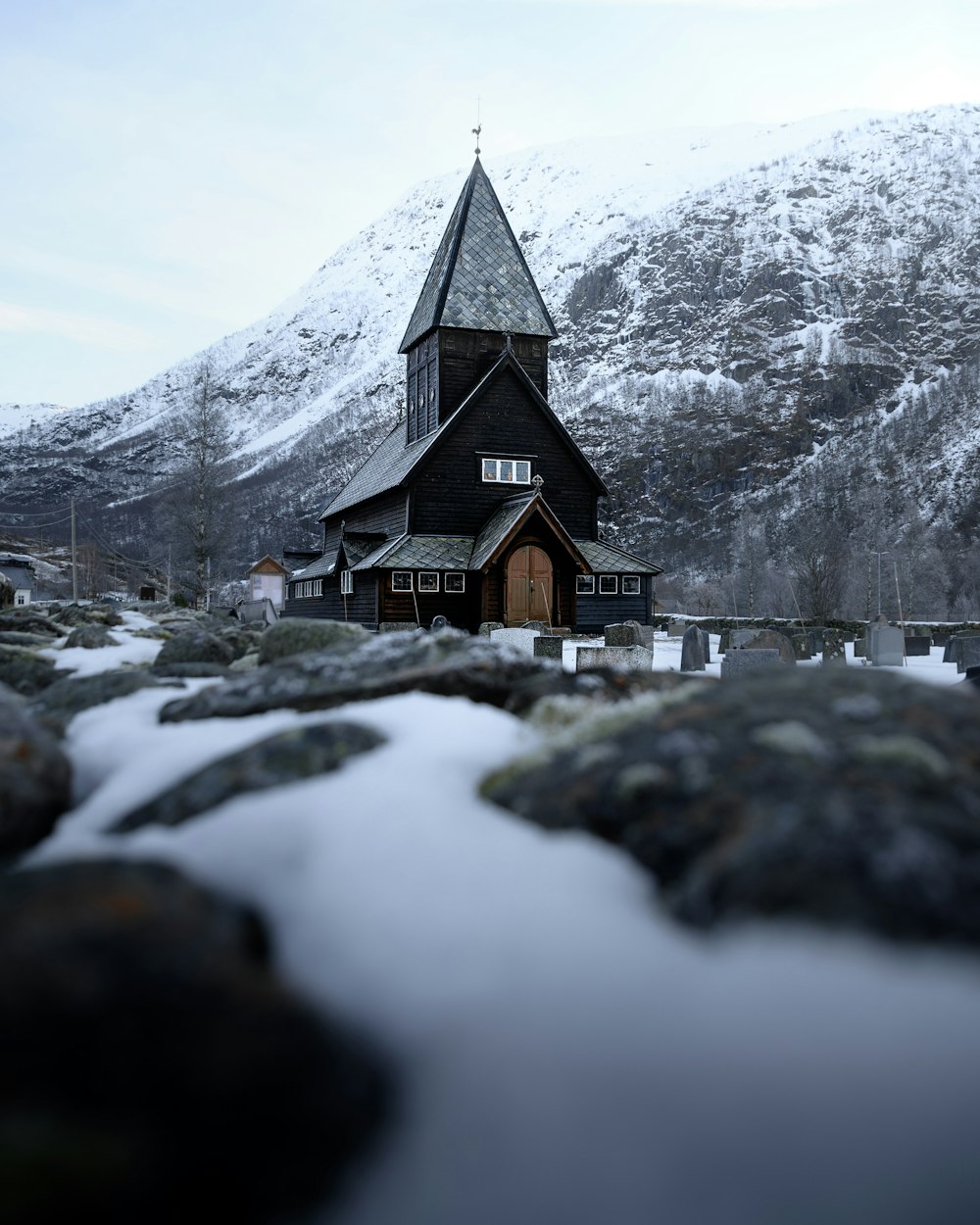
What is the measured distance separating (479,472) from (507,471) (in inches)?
39.8

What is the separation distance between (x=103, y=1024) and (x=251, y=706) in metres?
3.10

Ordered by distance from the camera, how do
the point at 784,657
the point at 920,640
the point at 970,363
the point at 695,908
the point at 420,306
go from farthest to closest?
the point at 970,363 < the point at 420,306 < the point at 920,640 < the point at 784,657 < the point at 695,908

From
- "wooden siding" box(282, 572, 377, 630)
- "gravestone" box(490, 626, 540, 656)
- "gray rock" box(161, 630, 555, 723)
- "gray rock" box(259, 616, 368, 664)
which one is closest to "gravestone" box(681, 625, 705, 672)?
"gravestone" box(490, 626, 540, 656)

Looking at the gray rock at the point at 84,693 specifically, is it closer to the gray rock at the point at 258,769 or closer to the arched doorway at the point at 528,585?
the gray rock at the point at 258,769

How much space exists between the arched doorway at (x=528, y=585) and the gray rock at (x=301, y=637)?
69.3 feet

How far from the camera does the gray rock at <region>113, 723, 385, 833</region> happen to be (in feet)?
11.6

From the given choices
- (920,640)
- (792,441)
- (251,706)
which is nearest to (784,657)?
(920,640)

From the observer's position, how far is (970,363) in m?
151

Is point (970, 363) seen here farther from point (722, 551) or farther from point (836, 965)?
point (836, 965)

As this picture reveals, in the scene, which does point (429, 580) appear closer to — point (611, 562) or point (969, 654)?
point (611, 562)

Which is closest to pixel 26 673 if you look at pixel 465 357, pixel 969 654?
pixel 969 654

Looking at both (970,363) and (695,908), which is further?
(970,363)

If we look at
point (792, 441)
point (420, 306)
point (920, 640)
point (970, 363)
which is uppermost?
point (970, 363)

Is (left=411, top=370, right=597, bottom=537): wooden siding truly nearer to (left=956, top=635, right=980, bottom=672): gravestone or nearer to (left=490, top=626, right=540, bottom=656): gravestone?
(left=490, top=626, right=540, bottom=656): gravestone
